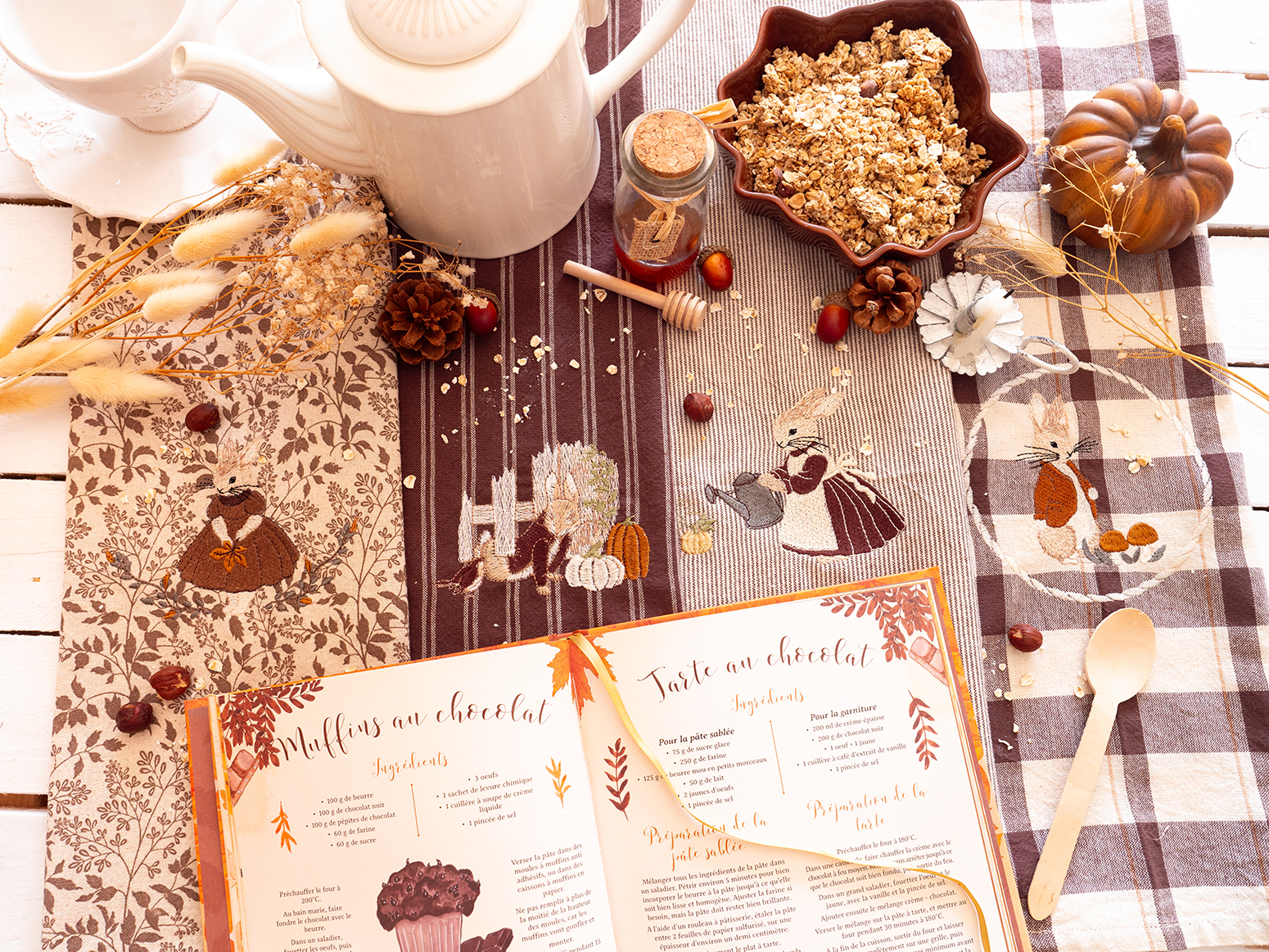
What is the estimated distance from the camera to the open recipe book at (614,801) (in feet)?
2.38

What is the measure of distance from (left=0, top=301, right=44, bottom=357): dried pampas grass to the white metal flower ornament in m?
0.89

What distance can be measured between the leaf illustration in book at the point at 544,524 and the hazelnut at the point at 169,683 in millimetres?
260

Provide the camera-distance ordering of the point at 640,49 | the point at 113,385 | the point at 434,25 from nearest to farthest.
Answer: the point at 434,25 < the point at 640,49 < the point at 113,385

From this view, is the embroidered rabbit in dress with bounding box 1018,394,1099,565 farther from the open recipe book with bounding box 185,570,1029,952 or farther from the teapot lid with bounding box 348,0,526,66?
the teapot lid with bounding box 348,0,526,66

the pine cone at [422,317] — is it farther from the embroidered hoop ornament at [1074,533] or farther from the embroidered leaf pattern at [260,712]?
the embroidered hoop ornament at [1074,533]

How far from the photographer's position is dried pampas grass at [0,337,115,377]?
80 cm

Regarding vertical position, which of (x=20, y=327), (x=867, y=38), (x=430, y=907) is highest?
(x=867, y=38)

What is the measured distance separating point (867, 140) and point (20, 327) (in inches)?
33.3

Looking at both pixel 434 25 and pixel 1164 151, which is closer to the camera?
pixel 434 25

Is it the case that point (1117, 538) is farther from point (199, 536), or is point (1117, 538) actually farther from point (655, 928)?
point (199, 536)

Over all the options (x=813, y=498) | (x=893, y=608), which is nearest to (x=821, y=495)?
(x=813, y=498)

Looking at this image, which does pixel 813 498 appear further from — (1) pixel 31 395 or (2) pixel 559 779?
(1) pixel 31 395

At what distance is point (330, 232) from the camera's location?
78 cm

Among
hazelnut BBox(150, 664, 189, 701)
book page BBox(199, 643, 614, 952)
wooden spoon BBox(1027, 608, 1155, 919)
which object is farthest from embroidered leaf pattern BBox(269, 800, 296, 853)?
wooden spoon BBox(1027, 608, 1155, 919)
